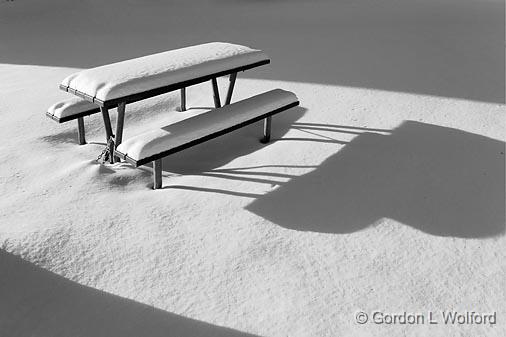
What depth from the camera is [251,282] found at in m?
2.68

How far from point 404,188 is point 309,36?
3.68 m

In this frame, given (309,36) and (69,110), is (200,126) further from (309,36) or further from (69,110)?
(309,36)

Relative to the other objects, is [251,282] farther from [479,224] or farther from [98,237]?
[479,224]

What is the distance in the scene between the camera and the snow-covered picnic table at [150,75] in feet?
10.8

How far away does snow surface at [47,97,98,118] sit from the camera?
3762 millimetres

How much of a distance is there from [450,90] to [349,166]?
1.88 meters

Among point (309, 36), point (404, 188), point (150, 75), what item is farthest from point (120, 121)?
point (309, 36)

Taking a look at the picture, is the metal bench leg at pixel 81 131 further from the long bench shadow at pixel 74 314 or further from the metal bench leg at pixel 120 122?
the long bench shadow at pixel 74 314

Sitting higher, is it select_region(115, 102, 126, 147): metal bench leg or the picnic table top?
the picnic table top

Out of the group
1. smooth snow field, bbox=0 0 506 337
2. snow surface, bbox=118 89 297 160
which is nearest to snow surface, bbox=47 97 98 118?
smooth snow field, bbox=0 0 506 337

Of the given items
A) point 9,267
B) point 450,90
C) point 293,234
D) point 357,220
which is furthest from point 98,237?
point 450,90

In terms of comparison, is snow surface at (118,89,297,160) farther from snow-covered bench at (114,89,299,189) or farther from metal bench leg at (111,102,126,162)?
metal bench leg at (111,102,126,162)

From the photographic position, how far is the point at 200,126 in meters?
3.54

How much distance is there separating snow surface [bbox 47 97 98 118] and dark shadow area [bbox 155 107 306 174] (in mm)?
652
